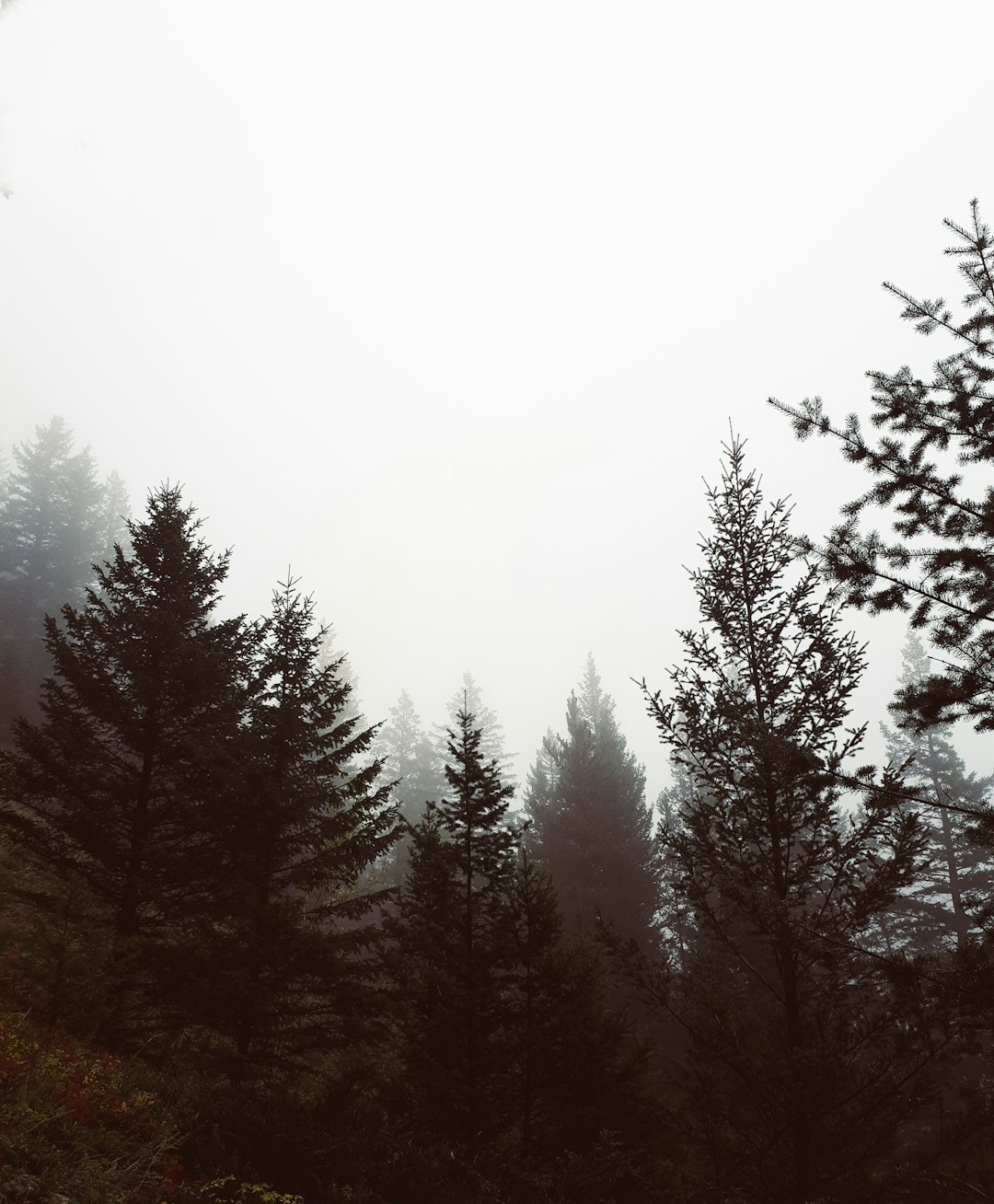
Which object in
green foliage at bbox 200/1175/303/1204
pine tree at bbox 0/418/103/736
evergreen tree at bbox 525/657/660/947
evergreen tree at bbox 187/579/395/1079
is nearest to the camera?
green foliage at bbox 200/1175/303/1204

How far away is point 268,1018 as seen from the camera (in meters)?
9.62

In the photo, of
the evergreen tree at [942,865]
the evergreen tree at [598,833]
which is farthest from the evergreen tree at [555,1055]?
the evergreen tree at [942,865]

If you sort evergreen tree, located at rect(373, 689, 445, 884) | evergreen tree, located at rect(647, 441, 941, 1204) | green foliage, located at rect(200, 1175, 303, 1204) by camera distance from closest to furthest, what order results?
green foliage, located at rect(200, 1175, 303, 1204) → evergreen tree, located at rect(647, 441, 941, 1204) → evergreen tree, located at rect(373, 689, 445, 884)

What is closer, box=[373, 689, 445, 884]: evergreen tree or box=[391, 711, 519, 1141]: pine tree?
box=[391, 711, 519, 1141]: pine tree

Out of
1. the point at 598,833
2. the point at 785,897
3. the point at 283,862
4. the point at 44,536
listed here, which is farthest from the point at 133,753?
the point at 44,536

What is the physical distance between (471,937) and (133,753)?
266 inches

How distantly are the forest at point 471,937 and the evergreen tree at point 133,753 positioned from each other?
0.06m

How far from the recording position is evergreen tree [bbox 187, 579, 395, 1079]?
356 inches

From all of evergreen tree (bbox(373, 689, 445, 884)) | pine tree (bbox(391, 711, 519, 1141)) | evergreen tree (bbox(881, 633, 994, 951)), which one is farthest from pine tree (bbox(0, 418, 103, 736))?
evergreen tree (bbox(881, 633, 994, 951))

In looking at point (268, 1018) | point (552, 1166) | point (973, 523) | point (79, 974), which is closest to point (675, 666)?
point (973, 523)

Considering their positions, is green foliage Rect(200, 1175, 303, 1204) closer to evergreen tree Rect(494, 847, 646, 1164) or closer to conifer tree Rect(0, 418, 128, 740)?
evergreen tree Rect(494, 847, 646, 1164)

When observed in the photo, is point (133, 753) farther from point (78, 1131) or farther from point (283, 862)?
point (78, 1131)

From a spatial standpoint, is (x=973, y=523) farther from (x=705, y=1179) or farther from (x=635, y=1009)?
(x=635, y=1009)

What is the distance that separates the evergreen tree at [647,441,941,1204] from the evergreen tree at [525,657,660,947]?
52.8 feet
